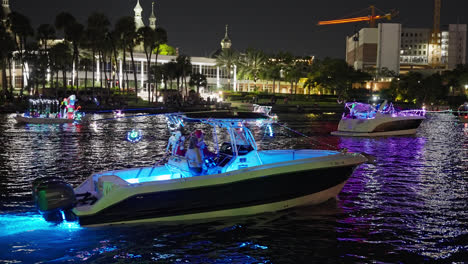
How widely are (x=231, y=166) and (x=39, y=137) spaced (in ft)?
70.3

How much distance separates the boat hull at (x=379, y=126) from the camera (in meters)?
34.6

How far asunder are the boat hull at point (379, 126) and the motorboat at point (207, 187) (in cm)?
2150

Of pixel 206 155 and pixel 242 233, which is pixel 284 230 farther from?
pixel 206 155

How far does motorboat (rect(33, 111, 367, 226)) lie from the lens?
11.2 meters

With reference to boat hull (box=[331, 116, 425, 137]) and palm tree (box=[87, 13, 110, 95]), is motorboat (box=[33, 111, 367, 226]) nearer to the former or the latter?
boat hull (box=[331, 116, 425, 137])

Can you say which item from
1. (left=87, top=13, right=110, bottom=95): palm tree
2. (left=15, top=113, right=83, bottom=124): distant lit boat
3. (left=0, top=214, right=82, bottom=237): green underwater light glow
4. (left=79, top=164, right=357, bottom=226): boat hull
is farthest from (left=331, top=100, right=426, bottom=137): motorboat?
(left=87, top=13, right=110, bottom=95): palm tree

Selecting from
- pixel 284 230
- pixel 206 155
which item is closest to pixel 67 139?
pixel 206 155

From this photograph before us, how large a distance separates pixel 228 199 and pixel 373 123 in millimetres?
24369

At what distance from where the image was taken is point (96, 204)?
11.2m

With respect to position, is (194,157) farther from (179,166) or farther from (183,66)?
(183,66)

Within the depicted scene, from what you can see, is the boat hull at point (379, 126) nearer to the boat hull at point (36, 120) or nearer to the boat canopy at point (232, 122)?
the boat hull at point (36, 120)

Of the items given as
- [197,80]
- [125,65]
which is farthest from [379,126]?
[197,80]

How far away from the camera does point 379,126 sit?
114 ft

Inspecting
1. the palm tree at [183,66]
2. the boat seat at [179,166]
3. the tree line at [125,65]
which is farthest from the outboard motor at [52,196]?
the palm tree at [183,66]
